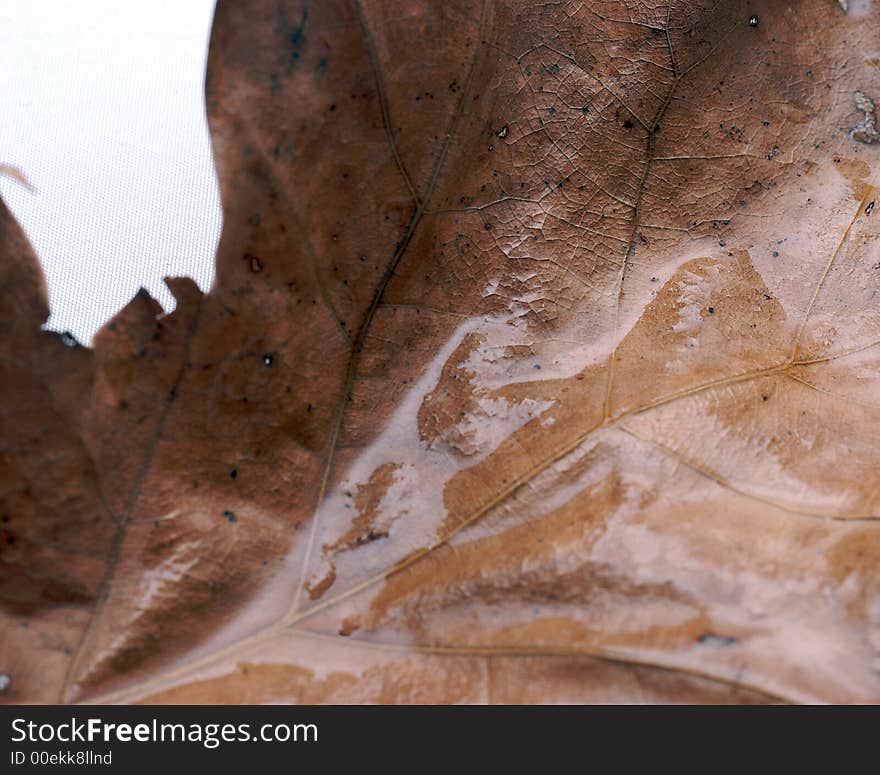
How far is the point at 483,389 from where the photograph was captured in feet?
5.16

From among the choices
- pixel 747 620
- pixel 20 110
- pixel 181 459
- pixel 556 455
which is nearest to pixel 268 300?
pixel 181 459

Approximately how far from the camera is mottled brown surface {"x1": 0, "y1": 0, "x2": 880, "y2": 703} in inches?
54.5

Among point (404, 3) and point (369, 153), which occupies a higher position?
point (404, 3)

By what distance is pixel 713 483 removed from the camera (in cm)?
148

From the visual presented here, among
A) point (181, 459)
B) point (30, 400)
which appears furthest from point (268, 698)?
point (30, 400)

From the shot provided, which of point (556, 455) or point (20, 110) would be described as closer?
point (556, 455)

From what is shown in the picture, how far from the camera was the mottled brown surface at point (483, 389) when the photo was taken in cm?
138

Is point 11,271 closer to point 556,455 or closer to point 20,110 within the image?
point 20,110

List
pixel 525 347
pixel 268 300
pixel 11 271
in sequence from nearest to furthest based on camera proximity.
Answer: pixel 11 271, pixel 268 300, pixel 525 347

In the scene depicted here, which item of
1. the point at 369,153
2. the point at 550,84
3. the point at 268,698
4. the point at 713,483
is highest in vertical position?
the point at 550,84

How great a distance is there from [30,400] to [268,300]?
454 millimetres

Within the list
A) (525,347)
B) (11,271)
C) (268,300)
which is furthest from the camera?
(525,347)

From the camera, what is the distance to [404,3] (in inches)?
59.2

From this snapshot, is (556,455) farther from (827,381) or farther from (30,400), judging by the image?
(30,400)
